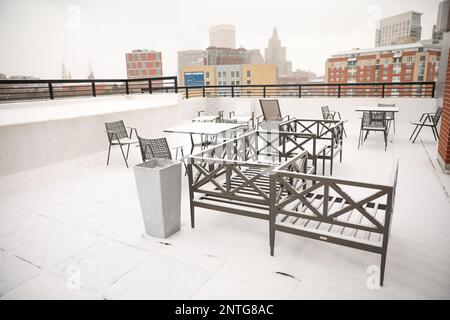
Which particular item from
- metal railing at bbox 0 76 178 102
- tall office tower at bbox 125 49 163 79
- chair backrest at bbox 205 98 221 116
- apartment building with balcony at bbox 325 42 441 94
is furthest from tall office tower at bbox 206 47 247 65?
metal railing at bbox 0 76 178 102

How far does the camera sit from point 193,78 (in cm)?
1455

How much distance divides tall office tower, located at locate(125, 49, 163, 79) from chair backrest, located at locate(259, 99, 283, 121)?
3477 inches

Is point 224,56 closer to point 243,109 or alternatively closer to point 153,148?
point 243,109

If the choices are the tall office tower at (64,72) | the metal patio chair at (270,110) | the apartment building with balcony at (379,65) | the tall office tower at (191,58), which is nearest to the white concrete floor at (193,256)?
the metal patio chair at (270,110)

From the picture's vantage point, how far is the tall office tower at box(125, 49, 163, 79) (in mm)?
90000

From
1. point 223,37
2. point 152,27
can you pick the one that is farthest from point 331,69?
point 152,27

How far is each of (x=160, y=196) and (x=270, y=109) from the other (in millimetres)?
6349

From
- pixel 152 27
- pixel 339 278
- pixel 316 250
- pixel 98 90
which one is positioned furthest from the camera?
pixel 152 27

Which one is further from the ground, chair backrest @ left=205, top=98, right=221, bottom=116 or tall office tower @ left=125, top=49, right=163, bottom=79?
tall office tower @ left=125, top=49, right=163, bottom=79

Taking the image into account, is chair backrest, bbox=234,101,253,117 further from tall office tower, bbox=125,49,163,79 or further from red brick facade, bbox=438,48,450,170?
tall office tower, bbox=125,49,163,79

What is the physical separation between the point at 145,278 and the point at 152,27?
684 inches

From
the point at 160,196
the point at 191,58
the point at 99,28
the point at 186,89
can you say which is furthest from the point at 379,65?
the point at 160,196
